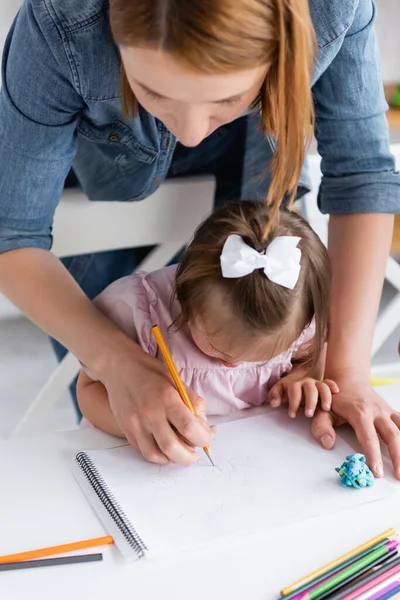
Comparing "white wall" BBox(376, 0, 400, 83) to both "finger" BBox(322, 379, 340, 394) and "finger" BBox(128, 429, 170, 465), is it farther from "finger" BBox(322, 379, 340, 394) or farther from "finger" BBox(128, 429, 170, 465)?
"finger" BBox(128, 429, 170, 465)

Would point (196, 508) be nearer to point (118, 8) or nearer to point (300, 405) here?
point (300, 405)

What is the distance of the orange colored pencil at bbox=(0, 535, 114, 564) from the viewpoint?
66 cm

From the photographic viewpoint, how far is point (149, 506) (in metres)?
0.72

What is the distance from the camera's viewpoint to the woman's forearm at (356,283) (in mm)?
924

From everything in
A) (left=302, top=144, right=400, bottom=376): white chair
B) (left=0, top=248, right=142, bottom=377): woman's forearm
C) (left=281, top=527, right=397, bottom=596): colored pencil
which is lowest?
(left=302, top=144, right=400, bottom=376): white chair

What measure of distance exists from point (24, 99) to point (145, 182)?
0.27 metres

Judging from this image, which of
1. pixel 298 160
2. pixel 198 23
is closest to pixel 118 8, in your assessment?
pixel 198 23

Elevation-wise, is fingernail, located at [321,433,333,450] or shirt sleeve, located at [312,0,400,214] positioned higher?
shirt sleeve, located at [312,0,400,214]

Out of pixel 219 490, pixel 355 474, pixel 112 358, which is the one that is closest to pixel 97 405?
pixel 112 358

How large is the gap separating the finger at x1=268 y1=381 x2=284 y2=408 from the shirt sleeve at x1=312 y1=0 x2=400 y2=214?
0.24 meters

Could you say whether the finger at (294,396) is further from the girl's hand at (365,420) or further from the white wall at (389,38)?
the white wall at (389,38)

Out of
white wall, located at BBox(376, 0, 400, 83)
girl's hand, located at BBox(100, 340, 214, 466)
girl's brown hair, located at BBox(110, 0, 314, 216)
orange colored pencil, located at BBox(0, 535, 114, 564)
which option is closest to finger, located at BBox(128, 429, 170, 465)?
girl's hand, located at BBox(100, 340, 214, 466)

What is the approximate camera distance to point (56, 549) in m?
0.67

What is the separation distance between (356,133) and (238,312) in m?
0.30
